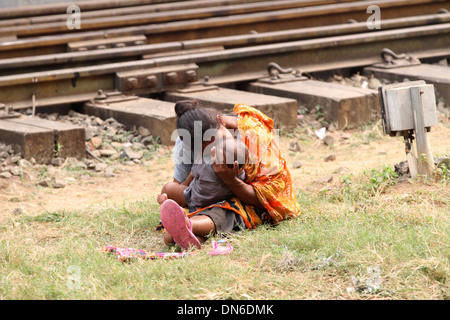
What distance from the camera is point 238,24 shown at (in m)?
9.41

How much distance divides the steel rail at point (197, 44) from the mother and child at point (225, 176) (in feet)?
10.4

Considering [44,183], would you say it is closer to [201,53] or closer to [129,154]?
[129,154]

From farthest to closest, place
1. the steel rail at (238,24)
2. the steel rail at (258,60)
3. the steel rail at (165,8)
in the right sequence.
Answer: the steel rail at (165,8)
the steel rail at (238,24)
the steel rail at (258,60)

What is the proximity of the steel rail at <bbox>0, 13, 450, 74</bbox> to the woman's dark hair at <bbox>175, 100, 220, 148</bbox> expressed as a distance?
345 centimetres

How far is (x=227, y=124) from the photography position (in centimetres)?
475

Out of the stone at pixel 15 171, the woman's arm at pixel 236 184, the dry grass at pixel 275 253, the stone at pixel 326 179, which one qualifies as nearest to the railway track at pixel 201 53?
the stone at pixel 15 171

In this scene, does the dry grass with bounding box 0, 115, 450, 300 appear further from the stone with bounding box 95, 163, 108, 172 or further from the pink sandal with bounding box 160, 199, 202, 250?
the stone with bounding box 95, 163, 108, 172

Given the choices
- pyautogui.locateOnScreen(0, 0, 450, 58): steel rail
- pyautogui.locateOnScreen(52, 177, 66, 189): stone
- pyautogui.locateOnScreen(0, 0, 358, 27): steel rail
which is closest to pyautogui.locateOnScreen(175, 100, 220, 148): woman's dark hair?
pyautogui.locateOnScreen(52, 177, 66, 189): stone

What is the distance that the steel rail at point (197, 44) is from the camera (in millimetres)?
7578

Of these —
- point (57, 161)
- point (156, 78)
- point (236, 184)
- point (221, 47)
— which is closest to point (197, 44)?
point (221, 47)

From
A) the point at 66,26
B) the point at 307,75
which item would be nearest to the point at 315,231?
the point at 307,75

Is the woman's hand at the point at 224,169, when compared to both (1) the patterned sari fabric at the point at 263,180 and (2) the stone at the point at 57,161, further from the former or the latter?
(2) the stone at the point at 57,161

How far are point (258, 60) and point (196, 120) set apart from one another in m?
4.03

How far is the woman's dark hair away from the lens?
175 inches
